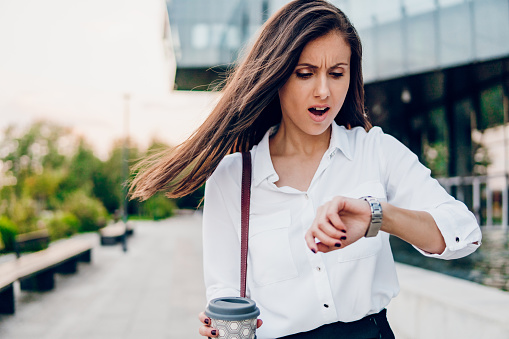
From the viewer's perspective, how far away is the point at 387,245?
1.63 metres

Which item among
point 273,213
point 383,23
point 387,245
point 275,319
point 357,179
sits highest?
point 383,23

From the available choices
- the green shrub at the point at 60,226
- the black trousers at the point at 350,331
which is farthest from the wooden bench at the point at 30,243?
the green shrub at the point at 60,226

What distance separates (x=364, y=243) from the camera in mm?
1552

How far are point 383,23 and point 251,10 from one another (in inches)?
279

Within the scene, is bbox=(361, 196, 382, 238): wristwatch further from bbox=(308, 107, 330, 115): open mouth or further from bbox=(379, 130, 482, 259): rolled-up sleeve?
bbox=(308, 107, 330, 115): open mouth

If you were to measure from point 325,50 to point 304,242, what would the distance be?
0.62 meters

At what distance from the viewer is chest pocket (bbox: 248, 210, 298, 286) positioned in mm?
1568

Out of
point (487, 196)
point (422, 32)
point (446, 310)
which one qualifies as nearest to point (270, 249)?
point (446, 310)

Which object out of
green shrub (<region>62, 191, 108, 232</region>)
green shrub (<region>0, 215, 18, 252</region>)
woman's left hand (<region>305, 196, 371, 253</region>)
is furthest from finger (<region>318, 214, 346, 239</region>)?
green shrub (<region>62, 191, 108, 232</region>)

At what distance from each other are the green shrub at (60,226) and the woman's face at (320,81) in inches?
832

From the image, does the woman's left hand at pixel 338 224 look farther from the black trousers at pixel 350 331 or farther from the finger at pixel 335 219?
the black trousers at pixel 350 331

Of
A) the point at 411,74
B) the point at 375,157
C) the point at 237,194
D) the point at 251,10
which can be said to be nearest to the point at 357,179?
the point at 375,157

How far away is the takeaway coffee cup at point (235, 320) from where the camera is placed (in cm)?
129

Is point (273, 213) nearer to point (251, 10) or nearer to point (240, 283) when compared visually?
point (240, 283)
